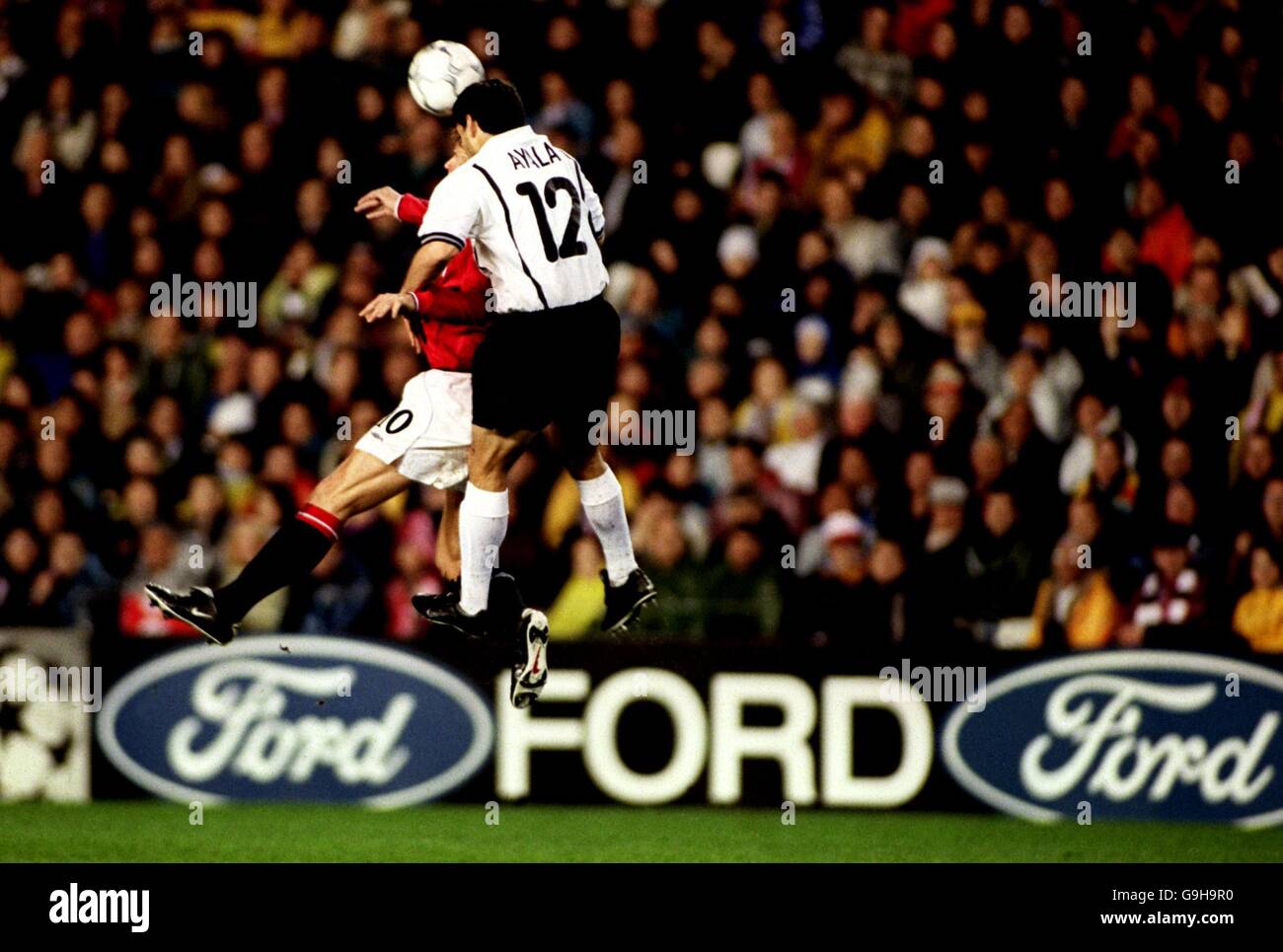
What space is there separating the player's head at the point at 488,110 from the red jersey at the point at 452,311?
1.26 feet

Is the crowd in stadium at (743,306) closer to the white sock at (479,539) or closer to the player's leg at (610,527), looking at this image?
the player's leg at (610,527)

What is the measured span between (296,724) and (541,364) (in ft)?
17.8

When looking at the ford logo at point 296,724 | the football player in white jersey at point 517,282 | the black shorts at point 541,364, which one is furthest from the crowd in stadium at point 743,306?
the black shorts at point 541,364

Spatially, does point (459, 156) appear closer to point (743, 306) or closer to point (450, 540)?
point (450, 540)

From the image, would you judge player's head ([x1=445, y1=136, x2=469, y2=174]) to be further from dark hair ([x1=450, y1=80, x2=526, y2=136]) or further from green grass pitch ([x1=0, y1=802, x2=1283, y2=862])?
green grass pitch ([x1=0, y1=802, x2=1283, y2=862])

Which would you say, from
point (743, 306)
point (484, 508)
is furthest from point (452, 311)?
point (743, 306)

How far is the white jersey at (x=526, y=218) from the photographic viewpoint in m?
9.63

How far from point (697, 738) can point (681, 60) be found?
5.17 m

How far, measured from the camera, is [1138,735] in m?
14.6

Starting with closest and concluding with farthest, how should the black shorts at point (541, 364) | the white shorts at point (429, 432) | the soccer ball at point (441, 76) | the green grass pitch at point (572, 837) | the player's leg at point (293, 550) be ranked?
the black shorts at point (541, 364) < the soccer ball at point (441, 76) < the player's leg at point (293, 550) < the white shorts at point (429, 432) < the green grass pitch at point (572, 837)

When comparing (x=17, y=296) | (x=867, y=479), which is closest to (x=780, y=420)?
(x=867, y=479)

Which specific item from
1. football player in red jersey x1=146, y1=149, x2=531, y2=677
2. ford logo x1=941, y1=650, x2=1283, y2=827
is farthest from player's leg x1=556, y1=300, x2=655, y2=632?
ford logo x1=941, y1=650, x2=1283, y2=827

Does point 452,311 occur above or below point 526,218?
below

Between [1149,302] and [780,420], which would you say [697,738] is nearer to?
[780,420]
